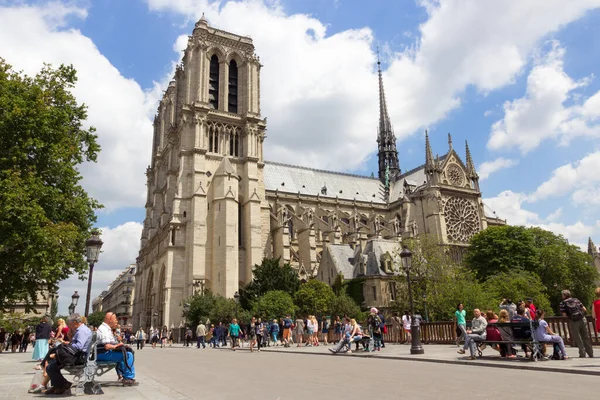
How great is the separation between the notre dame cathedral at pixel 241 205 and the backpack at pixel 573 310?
1149 inches

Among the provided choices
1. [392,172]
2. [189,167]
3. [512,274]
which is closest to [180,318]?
[189,167]

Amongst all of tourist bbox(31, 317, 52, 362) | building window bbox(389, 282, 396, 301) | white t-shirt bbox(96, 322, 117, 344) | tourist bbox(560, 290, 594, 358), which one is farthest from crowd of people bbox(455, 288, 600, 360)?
building window bbox(389, 282, 396, 301)

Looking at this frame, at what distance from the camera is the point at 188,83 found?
50.7m

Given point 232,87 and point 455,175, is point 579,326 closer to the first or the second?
point 232,87

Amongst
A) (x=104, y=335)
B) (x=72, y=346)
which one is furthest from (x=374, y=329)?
(x=72, y=346)

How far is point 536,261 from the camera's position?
1858 inches

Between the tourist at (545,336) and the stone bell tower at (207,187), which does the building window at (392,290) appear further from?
the tourist at (545,336)

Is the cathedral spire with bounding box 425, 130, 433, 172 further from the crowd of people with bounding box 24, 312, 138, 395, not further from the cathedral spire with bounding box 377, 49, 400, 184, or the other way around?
the crowd of people with bounding box 24, 312, 138, 395

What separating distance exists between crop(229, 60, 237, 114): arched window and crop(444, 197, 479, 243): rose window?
99.9 feet

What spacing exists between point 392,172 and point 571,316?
66433 mm

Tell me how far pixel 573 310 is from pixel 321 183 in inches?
2263

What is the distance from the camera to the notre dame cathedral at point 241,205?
146 ft

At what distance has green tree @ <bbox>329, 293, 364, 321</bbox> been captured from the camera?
3628cm

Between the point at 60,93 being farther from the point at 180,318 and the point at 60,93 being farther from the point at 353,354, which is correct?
the point at 180,318
